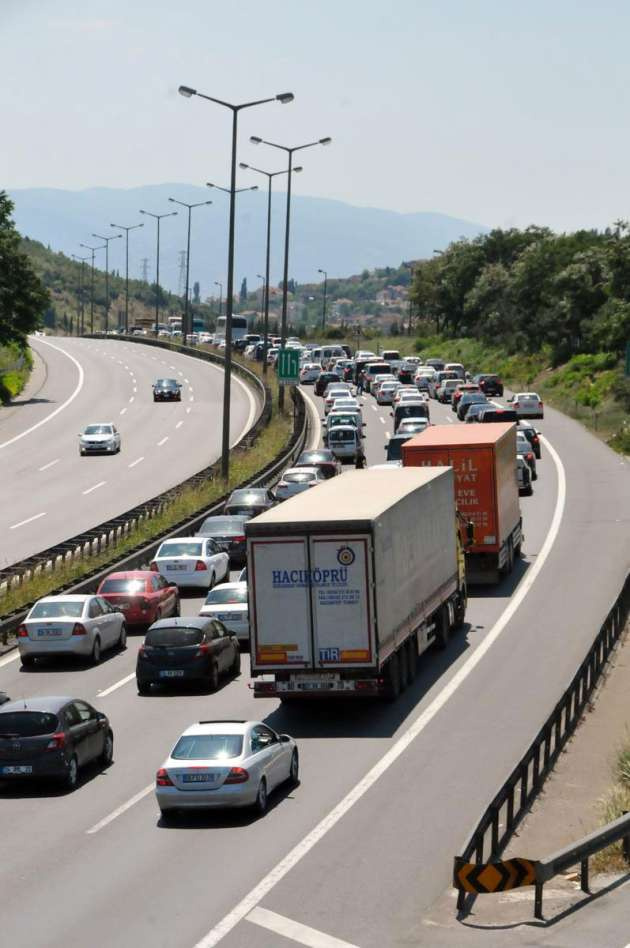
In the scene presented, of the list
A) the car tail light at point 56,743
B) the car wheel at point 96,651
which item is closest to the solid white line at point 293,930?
the car tail light at point 56,743

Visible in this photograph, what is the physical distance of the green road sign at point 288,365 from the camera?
71.2 m

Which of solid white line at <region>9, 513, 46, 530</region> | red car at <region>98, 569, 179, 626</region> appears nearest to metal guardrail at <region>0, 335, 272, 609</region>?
solid white line at <region>9, 513, 46, 530</region>

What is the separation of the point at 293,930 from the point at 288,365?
56320mm

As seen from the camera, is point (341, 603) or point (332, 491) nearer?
point (341, 603)

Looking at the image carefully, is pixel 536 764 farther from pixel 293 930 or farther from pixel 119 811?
pixel 293 930

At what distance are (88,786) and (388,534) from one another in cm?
666

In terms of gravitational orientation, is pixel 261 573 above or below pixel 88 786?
above

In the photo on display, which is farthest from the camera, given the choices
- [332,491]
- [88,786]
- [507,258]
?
[507,258]

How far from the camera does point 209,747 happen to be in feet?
69.6

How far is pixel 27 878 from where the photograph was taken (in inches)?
737

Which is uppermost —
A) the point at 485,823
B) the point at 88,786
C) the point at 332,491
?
the point at 332,491

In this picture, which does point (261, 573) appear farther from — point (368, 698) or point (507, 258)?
point (507, 258)

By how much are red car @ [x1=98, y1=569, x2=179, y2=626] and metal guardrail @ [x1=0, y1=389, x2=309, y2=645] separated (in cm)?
161

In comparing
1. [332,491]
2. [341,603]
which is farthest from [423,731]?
[332,491]
